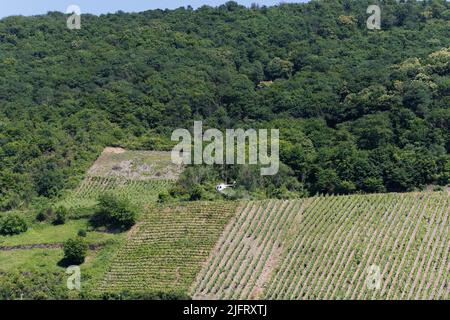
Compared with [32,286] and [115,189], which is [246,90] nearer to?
[115,189]

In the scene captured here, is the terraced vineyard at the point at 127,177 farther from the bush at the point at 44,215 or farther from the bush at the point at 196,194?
the bush at the point at 196,194

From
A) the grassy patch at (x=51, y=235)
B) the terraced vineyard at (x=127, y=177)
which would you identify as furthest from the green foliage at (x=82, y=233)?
the terraced vineyard at (x=127, y=177)

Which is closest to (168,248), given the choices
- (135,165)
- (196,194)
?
(196,194)

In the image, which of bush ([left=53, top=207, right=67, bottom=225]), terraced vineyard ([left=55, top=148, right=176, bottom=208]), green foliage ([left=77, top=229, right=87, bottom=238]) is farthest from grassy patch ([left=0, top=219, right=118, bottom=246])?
terraced vineyard ([left=55, top=148, right=176, bottom=208])

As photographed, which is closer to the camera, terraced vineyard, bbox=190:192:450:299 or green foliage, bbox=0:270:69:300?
terraced vineyard, bbox=190:192:450:299

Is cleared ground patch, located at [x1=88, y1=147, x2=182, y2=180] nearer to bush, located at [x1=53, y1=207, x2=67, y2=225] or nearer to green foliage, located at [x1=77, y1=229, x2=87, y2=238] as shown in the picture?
bush, located at [x1=53, y1=207, x2=67, y2=225]
